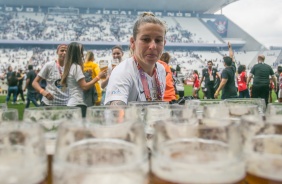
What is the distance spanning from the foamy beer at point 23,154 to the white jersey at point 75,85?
2259 mm

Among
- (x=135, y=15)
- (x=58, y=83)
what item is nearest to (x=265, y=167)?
(x=58, y=83)

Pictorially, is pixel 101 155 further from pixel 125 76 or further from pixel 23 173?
pixel 125 76

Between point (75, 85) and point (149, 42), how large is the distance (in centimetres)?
135

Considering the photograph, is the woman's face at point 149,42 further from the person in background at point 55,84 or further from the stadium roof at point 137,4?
the stadium roof at point 137,4

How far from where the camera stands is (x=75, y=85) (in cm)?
268

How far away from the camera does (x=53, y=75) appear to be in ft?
9.20

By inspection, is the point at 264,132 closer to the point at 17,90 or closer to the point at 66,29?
the point at 17,90

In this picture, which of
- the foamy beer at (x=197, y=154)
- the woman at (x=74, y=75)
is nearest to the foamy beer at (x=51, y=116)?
the foamy beer at (x=197, y=154)

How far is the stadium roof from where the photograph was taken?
3042 centimetres

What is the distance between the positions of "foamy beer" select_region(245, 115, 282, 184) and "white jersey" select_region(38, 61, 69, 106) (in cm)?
243

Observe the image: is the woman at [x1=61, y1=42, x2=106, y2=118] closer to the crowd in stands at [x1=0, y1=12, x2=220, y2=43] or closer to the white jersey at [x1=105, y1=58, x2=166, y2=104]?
the white jersey at [x1=105, y1=58, x2=166, y2=104]

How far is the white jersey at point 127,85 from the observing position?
135cm

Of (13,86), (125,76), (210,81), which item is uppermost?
(125,76)

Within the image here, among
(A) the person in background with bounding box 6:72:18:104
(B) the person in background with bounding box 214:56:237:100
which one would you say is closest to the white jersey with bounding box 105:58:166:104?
(B) the person in background with bounding box 214:56:237:100
